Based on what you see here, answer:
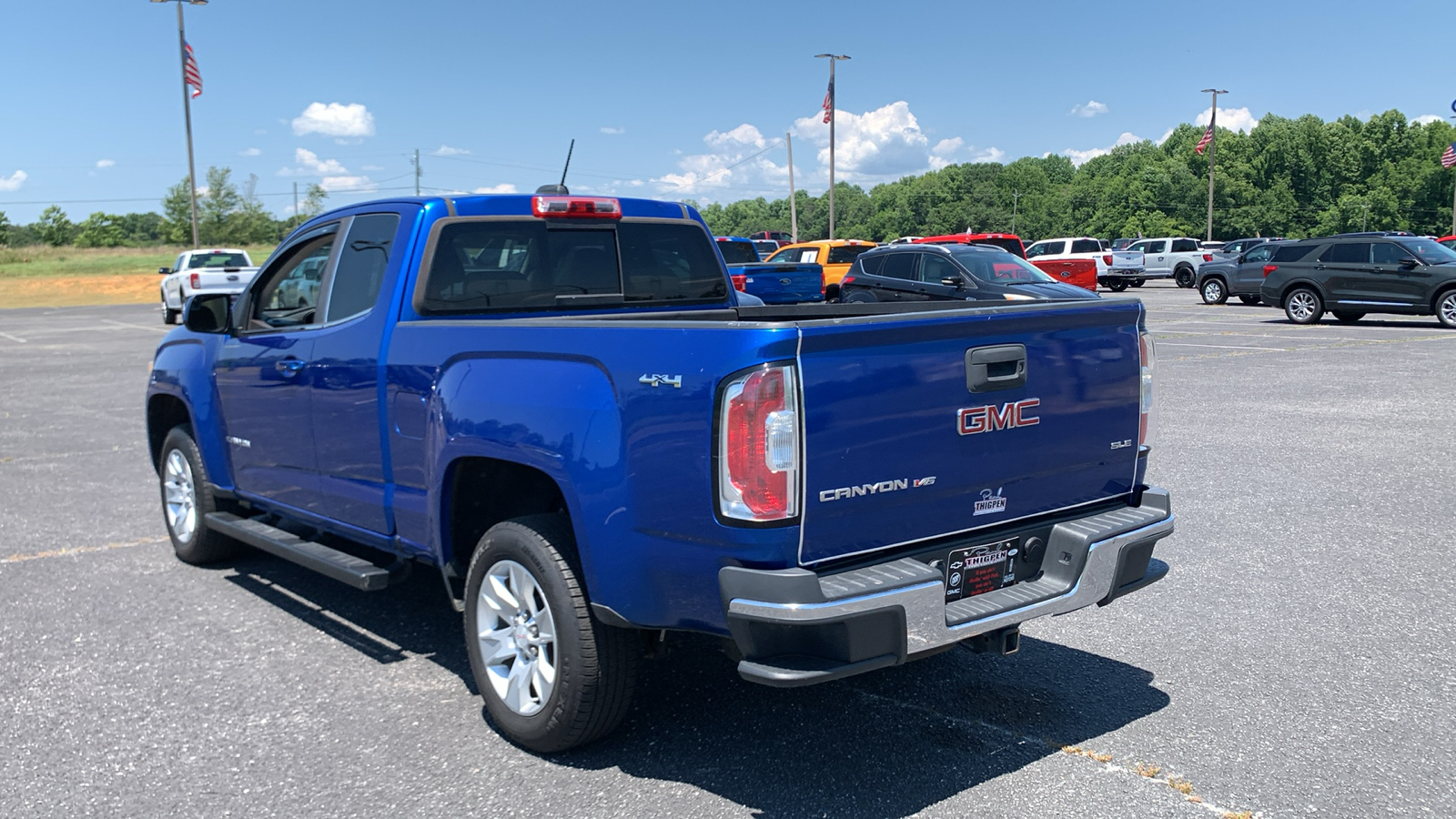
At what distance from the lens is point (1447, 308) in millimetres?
20688

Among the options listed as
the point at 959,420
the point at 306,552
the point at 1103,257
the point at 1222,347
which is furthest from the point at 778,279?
the point at 1103,257

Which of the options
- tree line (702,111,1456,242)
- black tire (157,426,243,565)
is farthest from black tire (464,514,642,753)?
tree line (702,111,1456,242)

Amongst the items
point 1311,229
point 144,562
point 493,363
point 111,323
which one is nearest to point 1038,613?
point 493,363

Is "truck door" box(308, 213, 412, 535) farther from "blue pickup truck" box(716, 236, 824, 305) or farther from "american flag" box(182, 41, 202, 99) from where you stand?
"american flag" box(182, 41, 202, 99)

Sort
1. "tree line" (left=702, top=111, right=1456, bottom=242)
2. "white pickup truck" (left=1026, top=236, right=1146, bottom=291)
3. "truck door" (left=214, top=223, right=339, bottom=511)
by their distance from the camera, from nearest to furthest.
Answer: "truck door" (left=214, top=223, right=339, bottom=511)
"white pickup truck" (left=1026, top=236, right=1146, bottom=291)
"tree line" (left=702, top=111, right=1456, bottom=242)

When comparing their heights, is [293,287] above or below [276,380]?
above

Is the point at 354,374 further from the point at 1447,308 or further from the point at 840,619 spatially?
the point at 1447,308

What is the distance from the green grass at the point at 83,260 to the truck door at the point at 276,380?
57049 millimetres

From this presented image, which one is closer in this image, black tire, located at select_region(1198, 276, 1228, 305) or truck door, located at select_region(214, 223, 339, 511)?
Answer: truck door, located at select_region(214, 223, 339, 511)

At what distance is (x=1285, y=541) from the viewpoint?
6273 millimetres

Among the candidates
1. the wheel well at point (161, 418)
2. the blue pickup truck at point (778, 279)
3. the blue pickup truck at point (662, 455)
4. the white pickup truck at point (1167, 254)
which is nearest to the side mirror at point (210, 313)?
the blue pickup truck at point (662, 455)

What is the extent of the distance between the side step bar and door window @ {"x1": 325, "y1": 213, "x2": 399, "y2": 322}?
1009mm

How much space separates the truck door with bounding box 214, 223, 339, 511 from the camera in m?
4.96

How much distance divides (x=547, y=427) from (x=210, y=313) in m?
2.91
